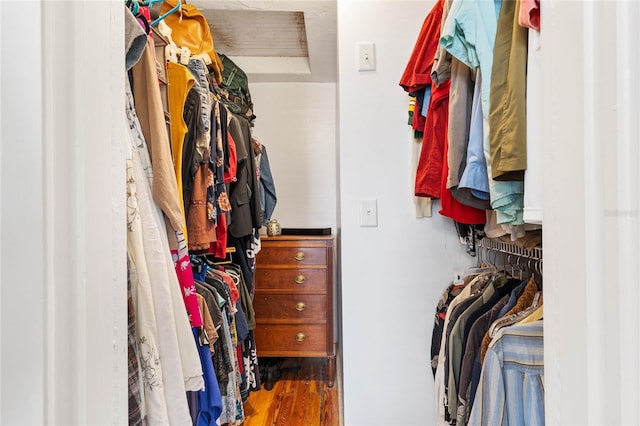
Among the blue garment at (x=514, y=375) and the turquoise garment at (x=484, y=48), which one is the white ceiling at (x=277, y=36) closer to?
the turquoise garment at (x=484, y=48)

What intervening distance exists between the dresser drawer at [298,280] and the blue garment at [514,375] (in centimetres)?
154

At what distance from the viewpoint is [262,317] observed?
246 cm

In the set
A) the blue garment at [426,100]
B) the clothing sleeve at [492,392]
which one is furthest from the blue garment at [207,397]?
the blue garment at [426,100]

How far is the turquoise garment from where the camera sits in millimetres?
865

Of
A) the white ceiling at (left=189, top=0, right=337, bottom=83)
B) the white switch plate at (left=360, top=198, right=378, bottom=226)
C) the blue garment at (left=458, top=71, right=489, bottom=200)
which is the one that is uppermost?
the white ceiling at (left=189, top=0, right=337, bottom=83)

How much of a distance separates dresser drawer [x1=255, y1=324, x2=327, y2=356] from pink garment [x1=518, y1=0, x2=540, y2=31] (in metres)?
2.04

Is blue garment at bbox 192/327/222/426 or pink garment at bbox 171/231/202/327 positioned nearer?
pink garment at bbox 171/231/202/327

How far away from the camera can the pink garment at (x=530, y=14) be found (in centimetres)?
70

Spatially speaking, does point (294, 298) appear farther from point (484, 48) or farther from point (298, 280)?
point (484, 48)

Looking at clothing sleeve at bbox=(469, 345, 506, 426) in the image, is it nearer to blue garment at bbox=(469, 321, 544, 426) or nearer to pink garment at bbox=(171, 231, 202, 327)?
blue garment at bbox=(469, 321, 544, 426)

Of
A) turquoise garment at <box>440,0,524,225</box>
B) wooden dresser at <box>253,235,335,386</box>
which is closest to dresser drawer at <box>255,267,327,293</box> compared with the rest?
wooden dresser at <box>253,235,335,386</box>

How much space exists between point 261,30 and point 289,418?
7.70 ft

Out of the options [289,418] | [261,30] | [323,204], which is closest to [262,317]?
[289,418]

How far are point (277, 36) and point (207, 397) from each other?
7.48ft
